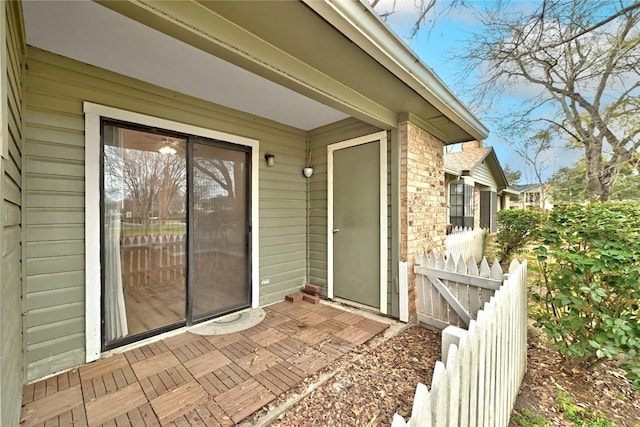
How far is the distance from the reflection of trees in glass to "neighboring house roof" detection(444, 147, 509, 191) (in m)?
6.08

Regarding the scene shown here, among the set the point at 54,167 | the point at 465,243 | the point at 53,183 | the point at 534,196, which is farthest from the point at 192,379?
the point at 534,196

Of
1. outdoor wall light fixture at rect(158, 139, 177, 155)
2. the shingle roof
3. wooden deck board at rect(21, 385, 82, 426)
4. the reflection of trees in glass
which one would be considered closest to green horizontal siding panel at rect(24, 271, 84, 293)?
the reflection of trees in glass

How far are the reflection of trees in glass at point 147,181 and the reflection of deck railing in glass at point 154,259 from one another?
19 centimetres

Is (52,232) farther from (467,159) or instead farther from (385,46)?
(467,159)

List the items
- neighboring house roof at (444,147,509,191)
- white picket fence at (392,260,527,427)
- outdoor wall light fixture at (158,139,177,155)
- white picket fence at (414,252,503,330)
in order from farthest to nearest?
neighboring house roof at (444,147,509,191) → outdoor wall light fixture at (158,139,177,155) → white picket fence at (414,252,503,330) → white picket fence at (392,260,527,427)

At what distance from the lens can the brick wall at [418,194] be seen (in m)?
3.34

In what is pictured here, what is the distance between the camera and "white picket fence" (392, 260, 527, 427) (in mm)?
959

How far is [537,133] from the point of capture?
8078 mm

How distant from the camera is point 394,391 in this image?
203 centimetres

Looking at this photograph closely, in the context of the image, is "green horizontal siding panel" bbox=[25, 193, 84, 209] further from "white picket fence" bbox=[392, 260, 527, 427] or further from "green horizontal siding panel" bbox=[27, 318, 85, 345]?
"white picket fence" bbox=[392, 260, 527, 427]

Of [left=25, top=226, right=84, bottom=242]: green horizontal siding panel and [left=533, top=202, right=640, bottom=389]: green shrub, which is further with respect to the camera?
[left=25, top=226, right=84, bottom=242]: green horizontal siding panel

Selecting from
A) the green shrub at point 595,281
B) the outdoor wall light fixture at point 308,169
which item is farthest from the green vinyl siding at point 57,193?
the green shrub at point 595,281

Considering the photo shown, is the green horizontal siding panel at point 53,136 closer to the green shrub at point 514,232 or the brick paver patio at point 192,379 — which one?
the brick paver patio at point 192,379

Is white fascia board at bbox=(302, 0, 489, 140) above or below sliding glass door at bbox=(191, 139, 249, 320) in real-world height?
above
